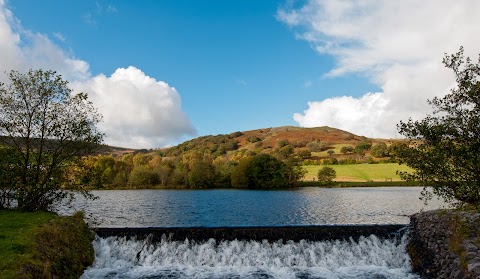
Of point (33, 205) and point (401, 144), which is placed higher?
point (401, 144)

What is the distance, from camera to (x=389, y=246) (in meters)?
24.8

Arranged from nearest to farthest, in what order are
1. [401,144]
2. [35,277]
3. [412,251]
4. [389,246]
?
[35,277] < [401,144] < [412,251] < [389,246]

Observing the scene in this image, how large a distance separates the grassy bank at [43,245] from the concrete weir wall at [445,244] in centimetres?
2109

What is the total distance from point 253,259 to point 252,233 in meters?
2.22

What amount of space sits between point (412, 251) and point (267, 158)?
89464 mm

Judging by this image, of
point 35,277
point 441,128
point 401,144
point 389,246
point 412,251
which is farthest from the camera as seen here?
point 389,246

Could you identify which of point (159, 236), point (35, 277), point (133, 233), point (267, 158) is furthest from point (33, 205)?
point (267, 158)

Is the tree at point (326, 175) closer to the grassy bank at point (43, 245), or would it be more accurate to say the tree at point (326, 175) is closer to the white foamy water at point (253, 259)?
the white foamy water at point (253, 259)

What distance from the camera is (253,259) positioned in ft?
78.1

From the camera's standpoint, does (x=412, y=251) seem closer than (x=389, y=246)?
Yes

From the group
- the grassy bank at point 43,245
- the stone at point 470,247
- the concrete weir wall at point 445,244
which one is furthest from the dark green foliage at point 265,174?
the stone at point 470,247

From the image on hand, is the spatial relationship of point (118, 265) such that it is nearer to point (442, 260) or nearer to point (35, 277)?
point (35, 277)

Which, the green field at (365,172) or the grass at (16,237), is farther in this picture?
the green field at (365,172)

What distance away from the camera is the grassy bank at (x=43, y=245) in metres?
14.9
